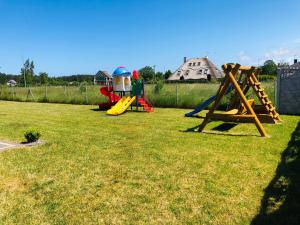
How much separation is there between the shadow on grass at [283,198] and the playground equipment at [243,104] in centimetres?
257

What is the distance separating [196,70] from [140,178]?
6317 centimetres

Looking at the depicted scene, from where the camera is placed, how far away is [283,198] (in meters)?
3.82

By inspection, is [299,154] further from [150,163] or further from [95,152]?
[95,152]

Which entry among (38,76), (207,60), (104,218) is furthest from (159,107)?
(38,76)

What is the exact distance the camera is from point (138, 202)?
12.8 ft

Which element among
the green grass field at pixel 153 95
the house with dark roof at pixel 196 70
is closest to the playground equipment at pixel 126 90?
the green grass field at pixel 153 95

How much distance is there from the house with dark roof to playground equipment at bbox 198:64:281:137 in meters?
53.8

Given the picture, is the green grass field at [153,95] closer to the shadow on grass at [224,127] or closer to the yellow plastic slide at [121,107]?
the yellow plastic slide at [121,107]

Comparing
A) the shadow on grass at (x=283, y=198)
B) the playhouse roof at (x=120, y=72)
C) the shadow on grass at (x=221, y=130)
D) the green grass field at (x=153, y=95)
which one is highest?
the playhouse roof at (x=120, y=72)

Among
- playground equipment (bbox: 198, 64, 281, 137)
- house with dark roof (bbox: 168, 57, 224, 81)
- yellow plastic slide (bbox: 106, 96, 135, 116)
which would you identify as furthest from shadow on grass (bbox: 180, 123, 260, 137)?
house with dark roof (bbox: 168, 57, 224, 81)

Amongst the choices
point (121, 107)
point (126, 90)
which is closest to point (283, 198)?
point (121, 107)

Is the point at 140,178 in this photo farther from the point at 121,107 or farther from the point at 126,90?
the point at 126,90

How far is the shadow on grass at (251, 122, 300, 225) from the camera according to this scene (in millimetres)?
3318

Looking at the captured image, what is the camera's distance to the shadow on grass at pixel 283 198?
332 cm
